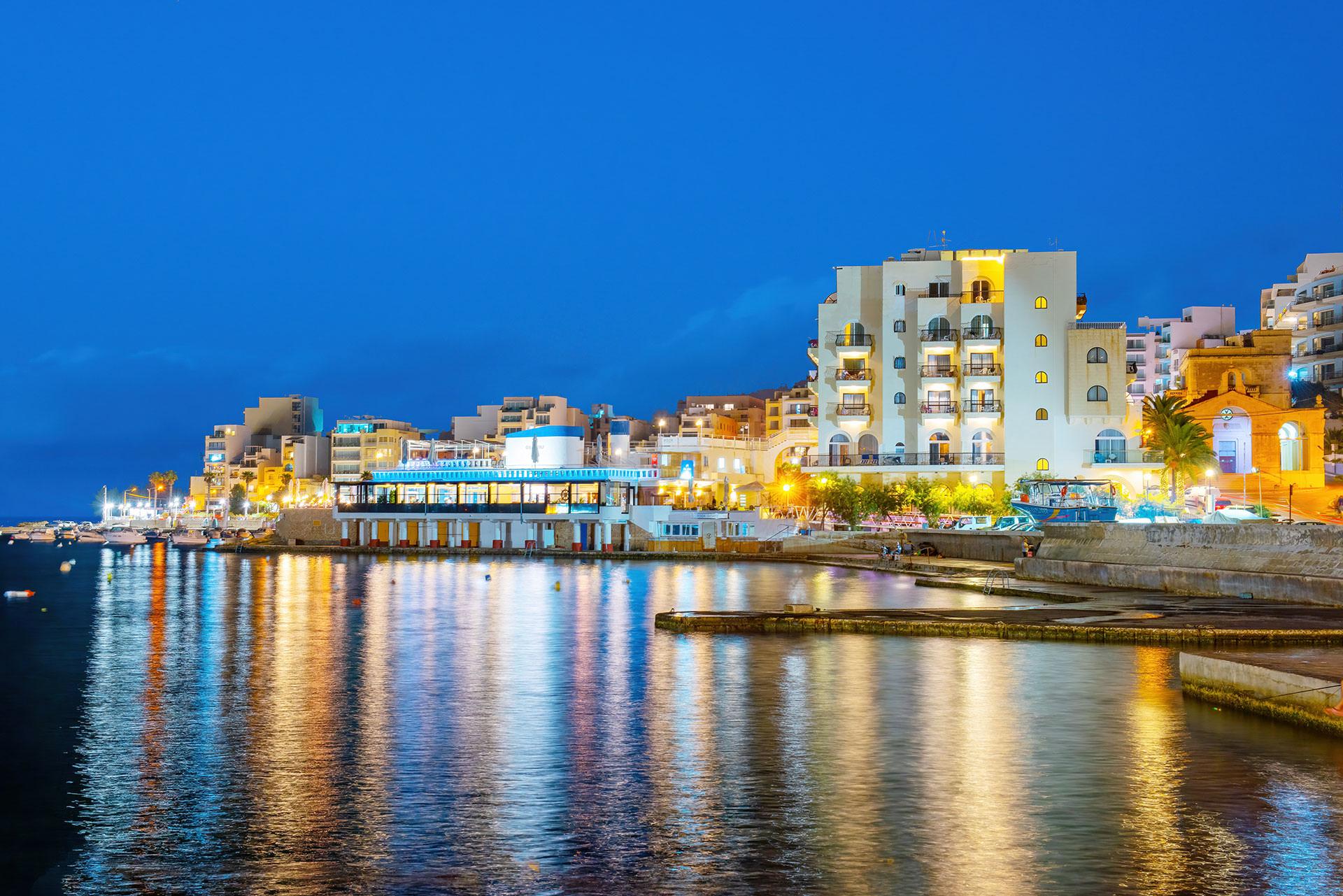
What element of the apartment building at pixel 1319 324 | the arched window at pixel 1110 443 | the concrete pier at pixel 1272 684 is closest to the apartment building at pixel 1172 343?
the apartment building at pixel 1319 324

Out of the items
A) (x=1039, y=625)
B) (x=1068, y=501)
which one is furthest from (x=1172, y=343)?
(x=1039, y=625)

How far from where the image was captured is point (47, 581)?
75.3m

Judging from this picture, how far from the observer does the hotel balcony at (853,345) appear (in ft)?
292

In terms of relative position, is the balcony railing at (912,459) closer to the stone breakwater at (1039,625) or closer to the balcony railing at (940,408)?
the balcony railing at (940,408)

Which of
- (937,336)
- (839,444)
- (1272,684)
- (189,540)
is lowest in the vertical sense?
(189,540)

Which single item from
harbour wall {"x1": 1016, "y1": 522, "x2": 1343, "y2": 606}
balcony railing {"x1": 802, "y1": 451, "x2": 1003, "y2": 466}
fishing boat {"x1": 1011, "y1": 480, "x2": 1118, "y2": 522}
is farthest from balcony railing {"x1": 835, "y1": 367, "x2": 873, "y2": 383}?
harbour wall {"x1": 1016, "y1": 522, "x2": 1343, "y2": 606}

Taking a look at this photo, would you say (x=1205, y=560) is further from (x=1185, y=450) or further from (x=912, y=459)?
(x=912, y=459)

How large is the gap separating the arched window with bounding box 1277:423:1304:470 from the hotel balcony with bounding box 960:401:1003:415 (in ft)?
58.0

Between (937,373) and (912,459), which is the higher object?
(937,373)

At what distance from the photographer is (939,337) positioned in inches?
3406

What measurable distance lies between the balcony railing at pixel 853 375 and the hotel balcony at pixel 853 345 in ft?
3.84

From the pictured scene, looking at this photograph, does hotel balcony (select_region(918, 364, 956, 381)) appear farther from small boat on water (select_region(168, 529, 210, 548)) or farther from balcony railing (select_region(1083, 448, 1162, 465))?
small boat on water (select_region(168, 529, 210, 548))

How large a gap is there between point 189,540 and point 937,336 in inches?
3791

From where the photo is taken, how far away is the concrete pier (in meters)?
19.5
